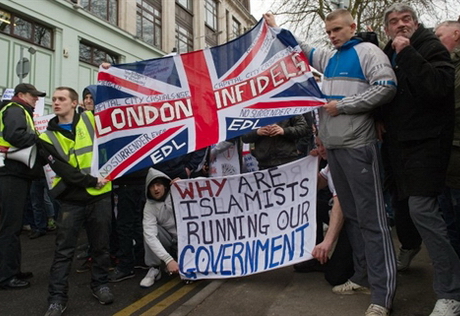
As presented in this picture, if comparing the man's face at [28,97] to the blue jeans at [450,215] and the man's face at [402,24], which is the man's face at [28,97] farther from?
the blue jeans at [450,215]

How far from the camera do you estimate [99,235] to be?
364 centimetres

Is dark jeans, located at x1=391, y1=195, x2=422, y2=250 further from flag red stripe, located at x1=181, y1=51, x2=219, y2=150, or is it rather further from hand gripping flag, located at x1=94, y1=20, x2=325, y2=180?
flag red stripe, located at x1=181, y1=51, x2=219, y2=150

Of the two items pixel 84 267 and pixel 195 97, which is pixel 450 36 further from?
pixel 84 267

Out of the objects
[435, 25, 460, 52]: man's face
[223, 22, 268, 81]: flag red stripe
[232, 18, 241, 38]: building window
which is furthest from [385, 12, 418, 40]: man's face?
[232, 18, 241, 38]: building window

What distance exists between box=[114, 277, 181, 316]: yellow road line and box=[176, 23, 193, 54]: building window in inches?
847

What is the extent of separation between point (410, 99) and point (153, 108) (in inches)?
83.8

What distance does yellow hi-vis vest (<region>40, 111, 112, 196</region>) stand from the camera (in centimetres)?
351

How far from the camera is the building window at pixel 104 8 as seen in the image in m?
16.6

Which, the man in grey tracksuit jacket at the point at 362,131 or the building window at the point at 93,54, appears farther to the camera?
the building window at the point at 93,54

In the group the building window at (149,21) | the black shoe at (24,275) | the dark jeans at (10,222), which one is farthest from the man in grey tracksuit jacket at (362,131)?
the building window at (149,21)

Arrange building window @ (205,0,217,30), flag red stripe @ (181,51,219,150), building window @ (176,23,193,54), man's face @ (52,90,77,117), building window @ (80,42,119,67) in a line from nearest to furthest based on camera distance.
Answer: flag red stripe @ (181,51,219,150)
man's face @ (52,90,77,117)
building window @ (80,42,119,67)
building window @ (176,23,193,54)
building window @ (205,0,217,30)

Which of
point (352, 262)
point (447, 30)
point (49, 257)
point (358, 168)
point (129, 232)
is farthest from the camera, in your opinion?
point (49, 257)

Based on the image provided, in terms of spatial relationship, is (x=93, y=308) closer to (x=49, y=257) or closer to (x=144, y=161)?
(x=144, y=161)

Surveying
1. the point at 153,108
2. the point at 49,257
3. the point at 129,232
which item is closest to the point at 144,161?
the point at 153,108
